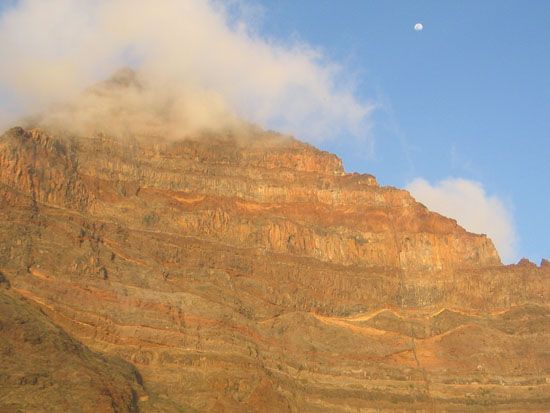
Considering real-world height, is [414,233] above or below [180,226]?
above

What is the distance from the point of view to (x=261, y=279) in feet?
272

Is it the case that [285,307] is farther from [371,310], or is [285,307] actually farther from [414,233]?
[414,233]

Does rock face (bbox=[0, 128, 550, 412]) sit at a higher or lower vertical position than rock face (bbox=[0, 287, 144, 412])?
higher

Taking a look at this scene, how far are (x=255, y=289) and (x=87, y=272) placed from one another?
19.2 metres

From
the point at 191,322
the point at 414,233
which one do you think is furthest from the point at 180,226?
the point at 414,233

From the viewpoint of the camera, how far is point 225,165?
318 feet

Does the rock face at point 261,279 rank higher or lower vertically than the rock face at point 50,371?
higher

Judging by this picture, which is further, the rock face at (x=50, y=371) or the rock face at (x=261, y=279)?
the rock face at (x=261, y=279)

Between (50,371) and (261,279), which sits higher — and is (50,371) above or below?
below

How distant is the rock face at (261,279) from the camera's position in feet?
218

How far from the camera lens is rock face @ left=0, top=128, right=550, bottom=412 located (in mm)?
66562

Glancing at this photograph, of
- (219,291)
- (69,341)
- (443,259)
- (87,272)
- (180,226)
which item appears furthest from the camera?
(443,259)

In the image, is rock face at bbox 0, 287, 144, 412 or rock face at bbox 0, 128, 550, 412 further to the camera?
rock face at bbox 0, 128, 550, 412

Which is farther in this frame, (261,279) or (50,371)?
(261,279)
